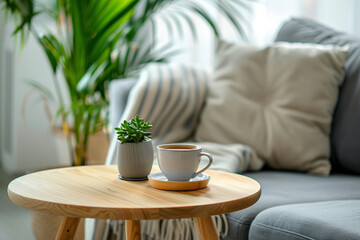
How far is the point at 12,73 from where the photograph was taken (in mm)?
3273

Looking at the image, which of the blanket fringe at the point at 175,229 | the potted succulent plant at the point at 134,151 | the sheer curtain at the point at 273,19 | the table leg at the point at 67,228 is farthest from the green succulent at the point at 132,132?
the sheer curtain at the point at 273,19

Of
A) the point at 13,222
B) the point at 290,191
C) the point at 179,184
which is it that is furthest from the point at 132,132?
the point at 13,222

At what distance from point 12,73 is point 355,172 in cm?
248

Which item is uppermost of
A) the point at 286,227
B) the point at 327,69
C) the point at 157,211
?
the point at 327,69

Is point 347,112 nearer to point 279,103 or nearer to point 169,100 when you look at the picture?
point 279,103

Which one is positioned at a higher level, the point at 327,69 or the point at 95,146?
the point at 327,69

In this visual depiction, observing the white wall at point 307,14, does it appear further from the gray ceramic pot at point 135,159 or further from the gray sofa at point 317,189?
the gray ceramic pot at point 135,159

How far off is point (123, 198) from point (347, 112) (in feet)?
3.12

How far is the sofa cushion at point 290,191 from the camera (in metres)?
1.15

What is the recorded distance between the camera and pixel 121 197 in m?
0.83

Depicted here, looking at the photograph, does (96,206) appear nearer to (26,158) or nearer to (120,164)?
(120,164)

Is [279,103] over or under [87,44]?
under

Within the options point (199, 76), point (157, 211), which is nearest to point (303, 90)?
point (199, 76)

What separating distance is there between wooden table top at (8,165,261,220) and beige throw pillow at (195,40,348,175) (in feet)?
1.89
